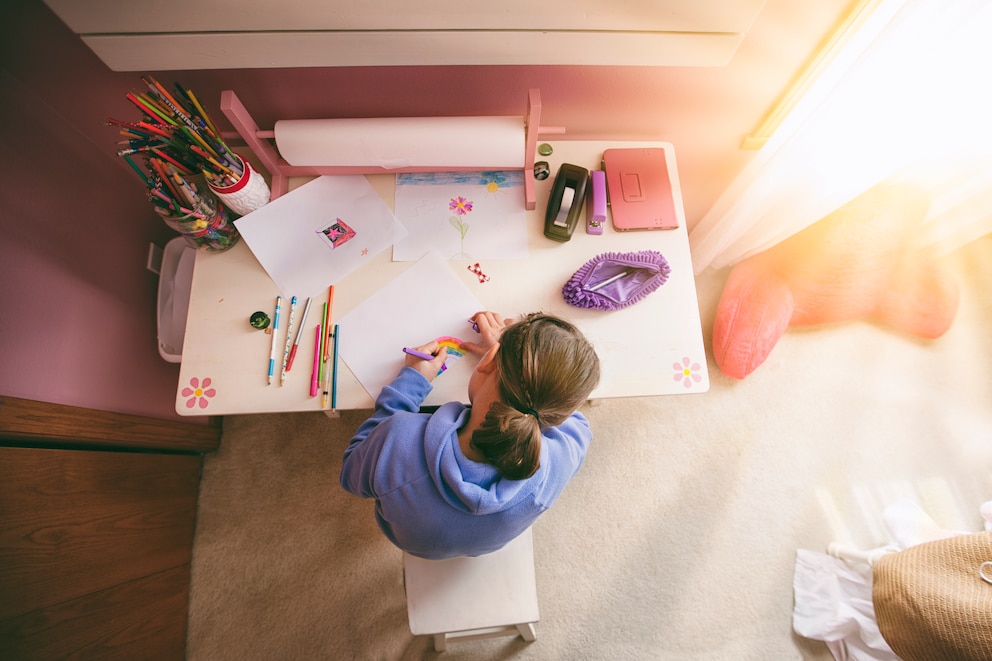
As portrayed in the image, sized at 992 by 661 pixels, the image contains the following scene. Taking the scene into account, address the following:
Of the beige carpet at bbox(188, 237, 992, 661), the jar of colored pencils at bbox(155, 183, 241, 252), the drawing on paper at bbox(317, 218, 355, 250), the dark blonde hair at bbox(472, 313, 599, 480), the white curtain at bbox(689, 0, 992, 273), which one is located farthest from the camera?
the beige carpet at bbox(188, 237, 992, 661)

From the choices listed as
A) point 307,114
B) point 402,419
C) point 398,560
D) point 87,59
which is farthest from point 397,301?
point 398,560

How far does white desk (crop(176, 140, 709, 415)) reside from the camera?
3.11 feet

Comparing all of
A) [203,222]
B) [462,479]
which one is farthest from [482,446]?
[203,222]

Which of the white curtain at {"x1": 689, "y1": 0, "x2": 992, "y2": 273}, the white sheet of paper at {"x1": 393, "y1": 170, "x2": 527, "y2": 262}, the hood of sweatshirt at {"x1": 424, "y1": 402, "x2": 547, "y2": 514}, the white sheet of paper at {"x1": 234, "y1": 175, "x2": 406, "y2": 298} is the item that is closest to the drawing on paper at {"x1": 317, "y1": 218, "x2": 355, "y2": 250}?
the white sheet of paper at {"x1": 234, "y1": 175, "x2": 406, "y2": 298}

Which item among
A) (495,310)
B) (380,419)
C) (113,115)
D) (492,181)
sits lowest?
(380,419)

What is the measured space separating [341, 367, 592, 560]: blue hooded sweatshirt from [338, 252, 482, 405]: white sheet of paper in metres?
0.12

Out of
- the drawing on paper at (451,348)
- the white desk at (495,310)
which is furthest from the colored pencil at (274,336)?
the drawing on paper at (451,348)

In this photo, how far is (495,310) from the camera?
1008 mm

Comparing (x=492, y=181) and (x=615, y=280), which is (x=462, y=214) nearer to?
(x=492, y=181)

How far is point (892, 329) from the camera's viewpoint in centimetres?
171

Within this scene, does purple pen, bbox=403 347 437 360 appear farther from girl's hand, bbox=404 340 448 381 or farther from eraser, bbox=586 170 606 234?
eraser, bbox=586 170 606 234

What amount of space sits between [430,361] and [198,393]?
0.46 meters

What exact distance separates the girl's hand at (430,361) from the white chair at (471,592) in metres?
0.40

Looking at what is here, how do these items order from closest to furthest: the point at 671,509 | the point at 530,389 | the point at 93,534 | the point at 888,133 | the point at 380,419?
the point at 530,389 → the point at 380,419 → the point at 888,133 → the point at 93,534 → the point at 671,509
